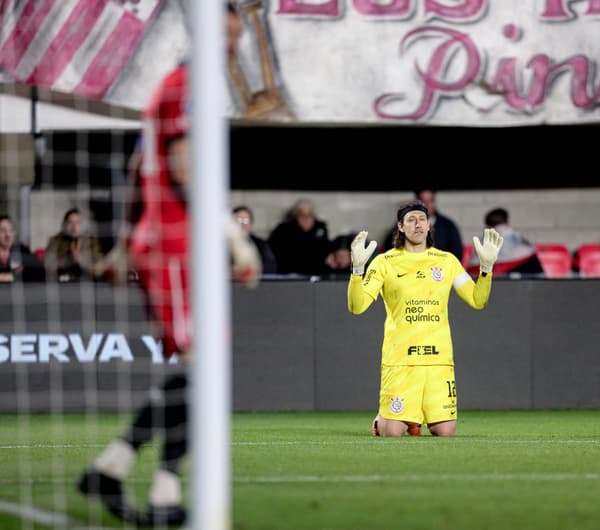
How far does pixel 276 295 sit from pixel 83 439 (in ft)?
13.3

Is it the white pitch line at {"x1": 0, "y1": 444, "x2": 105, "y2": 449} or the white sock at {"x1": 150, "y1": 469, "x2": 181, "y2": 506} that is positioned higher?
the white sock at {"x1": 150, "y1": 469, "x2": 181, "y2": 506}

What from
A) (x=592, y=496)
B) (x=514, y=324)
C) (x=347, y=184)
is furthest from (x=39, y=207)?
(x=592, y=496)

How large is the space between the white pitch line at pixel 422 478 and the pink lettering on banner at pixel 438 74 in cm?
858

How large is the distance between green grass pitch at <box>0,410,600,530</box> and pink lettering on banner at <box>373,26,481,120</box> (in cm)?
491

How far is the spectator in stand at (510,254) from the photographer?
15.3m

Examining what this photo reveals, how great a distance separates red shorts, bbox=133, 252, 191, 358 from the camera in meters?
5.89

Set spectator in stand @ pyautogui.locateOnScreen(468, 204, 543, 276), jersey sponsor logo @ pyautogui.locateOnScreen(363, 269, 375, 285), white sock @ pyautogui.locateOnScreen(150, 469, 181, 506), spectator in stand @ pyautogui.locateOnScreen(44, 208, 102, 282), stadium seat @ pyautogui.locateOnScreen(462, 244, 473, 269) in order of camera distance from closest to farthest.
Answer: white sock @ pyautogui.locateOnScreen(150, 469, 181, 506) < jersey sponsor logo @ pyautogui.locateOnScreen(363, 269, 375, 285) < spectator in stand @ pyautogui.locateOnScreen(44, 208, 102, 282) < spectator in stand @ pyautogui.locateOnScreen(468, 204, 543, 276) < stadium seat @ pyautogui.locateOnScreen(462, 244, 473, 269)

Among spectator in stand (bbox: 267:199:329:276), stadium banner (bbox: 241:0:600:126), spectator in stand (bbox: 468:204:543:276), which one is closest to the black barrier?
spectator in stand (bbox: 468:204:543:276)

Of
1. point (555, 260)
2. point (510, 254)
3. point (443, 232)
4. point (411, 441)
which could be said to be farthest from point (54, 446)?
point (555, 260)

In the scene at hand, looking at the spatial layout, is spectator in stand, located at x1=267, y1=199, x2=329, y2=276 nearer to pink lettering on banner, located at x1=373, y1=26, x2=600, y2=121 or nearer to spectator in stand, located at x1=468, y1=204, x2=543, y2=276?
pink lettering on banner, located at x1=373, y1=26, x2=600, y2=121

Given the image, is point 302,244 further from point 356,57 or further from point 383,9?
point 383,9

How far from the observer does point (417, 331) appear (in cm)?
1074

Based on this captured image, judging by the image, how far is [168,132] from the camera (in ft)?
19.0

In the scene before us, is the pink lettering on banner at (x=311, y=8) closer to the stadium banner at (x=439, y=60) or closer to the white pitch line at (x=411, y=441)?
the stadium banner at (x=439, y=60)
